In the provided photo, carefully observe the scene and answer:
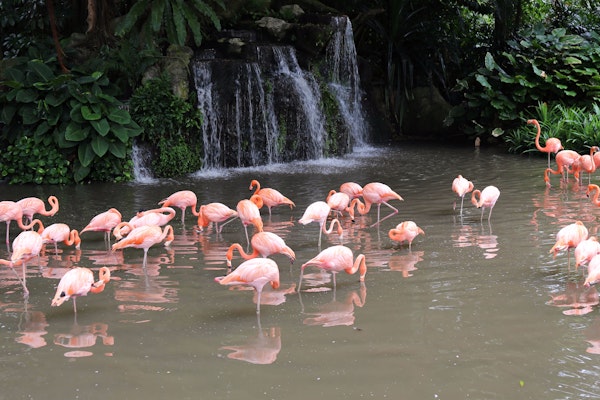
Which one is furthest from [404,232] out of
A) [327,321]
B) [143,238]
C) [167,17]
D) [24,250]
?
[167,17]

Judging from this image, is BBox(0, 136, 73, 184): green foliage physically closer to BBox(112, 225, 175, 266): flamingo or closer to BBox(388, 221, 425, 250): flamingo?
BBox(112, 225, 175, 266): flamingo

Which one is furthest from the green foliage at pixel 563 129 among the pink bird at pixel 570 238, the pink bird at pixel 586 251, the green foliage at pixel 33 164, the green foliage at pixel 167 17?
the pink bird at pixel 586 251

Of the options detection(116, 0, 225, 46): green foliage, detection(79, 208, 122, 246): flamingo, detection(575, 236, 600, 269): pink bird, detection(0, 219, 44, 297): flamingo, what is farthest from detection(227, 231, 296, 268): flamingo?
detection(116, 0, 225, 46): green foliage

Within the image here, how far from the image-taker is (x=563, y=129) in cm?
1306

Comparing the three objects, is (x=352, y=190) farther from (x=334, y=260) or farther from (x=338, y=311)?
(x=338, y=311)

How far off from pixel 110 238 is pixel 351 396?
428cm

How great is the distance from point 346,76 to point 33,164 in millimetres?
6168

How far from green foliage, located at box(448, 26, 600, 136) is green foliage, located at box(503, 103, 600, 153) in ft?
1.02

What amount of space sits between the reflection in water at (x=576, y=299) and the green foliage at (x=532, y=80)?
926cm

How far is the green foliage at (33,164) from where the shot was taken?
11.1 meters

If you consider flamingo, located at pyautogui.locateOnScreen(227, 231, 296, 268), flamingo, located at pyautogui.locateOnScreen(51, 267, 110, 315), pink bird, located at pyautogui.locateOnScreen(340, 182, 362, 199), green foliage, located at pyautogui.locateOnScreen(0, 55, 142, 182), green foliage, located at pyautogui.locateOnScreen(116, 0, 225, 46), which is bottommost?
flamingo, located at pyautogui.locateOnScreen(51, 267, 110, 315)

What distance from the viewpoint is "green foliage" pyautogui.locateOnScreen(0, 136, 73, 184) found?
11133mm

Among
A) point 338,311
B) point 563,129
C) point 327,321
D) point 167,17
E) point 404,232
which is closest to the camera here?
point 327,321

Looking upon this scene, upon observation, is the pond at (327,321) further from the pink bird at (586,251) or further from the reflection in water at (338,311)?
the pink bird at (586,251)
